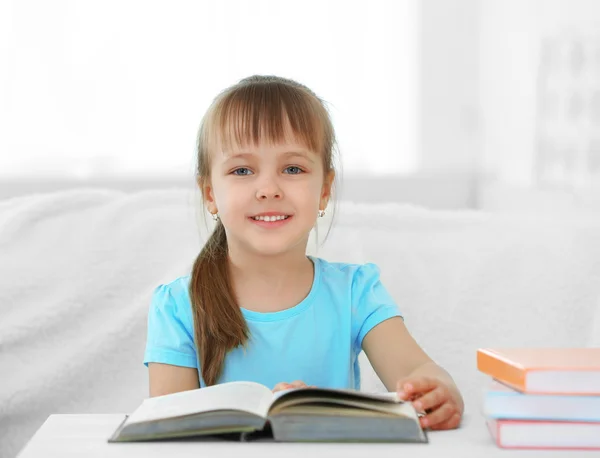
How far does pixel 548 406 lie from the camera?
2.33ft

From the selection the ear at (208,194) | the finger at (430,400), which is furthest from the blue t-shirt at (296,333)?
the finger at (430,400)

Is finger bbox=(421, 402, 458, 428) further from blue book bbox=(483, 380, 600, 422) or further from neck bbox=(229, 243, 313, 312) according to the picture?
neck bbox=(229, 243, 313, 312)

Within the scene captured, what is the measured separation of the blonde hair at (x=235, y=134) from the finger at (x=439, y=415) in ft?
1.19

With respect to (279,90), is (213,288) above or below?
below

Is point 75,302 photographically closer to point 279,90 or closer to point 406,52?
point 279,90

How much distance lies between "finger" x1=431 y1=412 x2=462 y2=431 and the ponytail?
1.21ft

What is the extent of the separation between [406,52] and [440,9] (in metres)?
0.21

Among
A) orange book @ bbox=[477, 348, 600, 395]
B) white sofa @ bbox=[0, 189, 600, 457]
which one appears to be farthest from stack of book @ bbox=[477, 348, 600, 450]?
white sofa @ bbox=[0, 189, 600, 457]

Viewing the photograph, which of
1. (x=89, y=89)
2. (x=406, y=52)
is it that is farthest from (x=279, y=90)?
(x=406, y=52)

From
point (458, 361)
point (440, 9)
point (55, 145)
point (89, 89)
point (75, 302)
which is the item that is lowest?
point (458, 361)

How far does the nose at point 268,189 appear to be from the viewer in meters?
1.05

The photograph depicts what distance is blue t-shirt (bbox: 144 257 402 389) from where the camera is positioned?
113 centimetres

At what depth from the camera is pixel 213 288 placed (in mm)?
1134

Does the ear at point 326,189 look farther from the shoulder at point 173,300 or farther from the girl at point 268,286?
the shoulder at point 173,300
